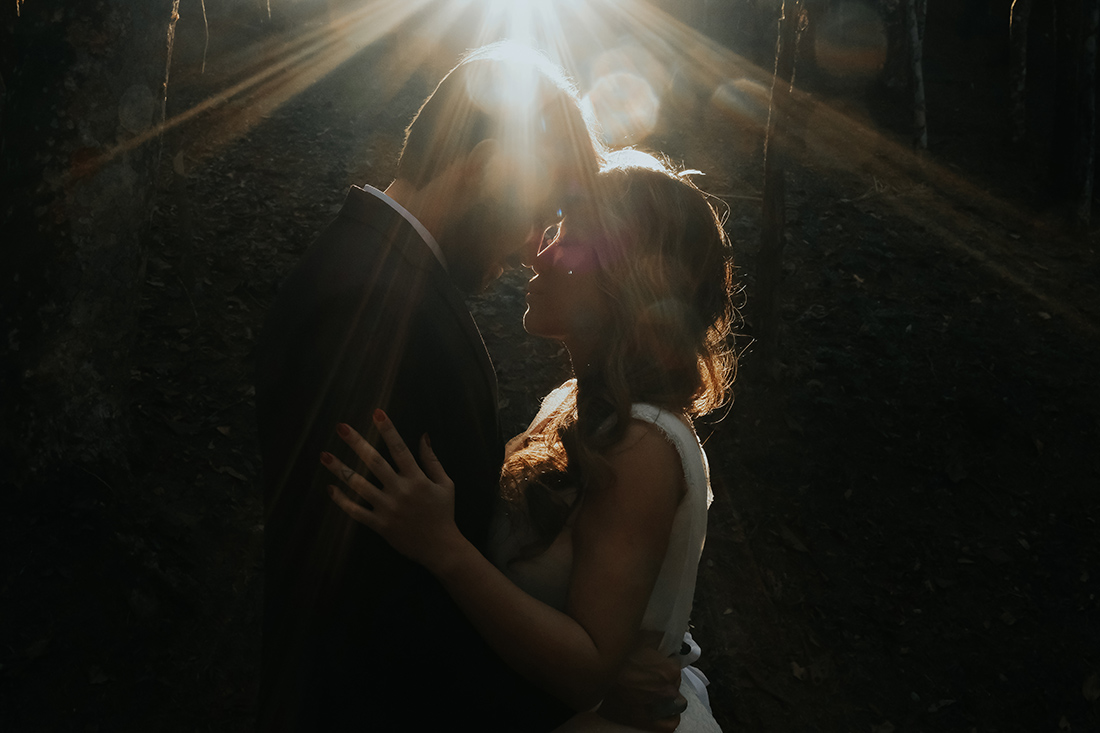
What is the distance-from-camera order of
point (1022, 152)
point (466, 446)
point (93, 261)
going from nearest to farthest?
point (466, 446), point (93, 261), point (1022, 152)

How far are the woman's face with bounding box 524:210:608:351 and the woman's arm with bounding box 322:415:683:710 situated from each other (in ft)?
1.82

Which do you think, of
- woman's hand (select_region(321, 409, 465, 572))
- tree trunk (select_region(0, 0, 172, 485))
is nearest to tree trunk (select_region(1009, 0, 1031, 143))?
tree trunk (select_region(0, 0, 172, 485))

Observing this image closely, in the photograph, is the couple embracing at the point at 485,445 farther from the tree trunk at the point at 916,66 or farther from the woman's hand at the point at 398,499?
the tree trunk at the point at 916,66

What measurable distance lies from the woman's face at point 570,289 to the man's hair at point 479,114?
270 mm

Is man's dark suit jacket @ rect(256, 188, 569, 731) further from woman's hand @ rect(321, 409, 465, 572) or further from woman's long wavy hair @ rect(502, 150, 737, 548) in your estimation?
woman's long wavy hair @ rect(502, 150, 737, 548)

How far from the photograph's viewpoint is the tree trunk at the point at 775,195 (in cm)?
627

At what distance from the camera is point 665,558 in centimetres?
224

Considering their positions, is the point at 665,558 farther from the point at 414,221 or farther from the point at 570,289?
the point at 414,221

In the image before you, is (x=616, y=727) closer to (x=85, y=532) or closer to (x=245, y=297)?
(x=85, y=532)

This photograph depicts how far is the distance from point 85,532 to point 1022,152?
1629cm

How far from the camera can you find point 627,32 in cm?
1998

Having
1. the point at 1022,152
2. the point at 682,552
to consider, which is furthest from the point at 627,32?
the point at 682,552

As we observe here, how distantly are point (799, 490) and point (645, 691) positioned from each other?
4.46 metres

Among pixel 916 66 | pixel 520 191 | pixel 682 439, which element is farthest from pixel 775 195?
pixel 916 66
